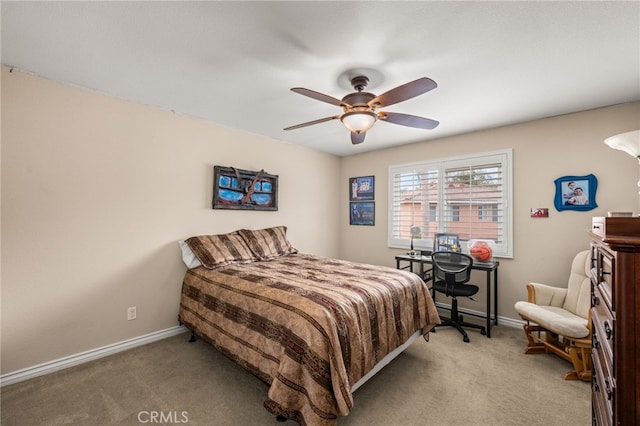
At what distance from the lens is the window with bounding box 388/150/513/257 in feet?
11.2

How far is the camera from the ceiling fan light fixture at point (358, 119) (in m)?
2.15

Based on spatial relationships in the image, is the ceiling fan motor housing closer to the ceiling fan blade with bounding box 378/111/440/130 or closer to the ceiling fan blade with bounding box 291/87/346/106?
the ceiling fan blade with bounding box 291/87/346/106

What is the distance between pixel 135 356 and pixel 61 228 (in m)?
1.32

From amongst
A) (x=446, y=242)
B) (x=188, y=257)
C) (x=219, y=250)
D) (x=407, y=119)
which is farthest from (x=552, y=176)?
(x=188, y=257)

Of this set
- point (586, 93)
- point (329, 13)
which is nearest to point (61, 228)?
point (329, 13)

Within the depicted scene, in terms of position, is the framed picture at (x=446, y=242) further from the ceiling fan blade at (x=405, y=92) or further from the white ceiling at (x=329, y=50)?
the ceiling fan blade at (x=405, y=92)

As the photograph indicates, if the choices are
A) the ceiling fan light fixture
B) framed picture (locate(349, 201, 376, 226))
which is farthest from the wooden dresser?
framed picture (locate(349, 201, 376, 226))

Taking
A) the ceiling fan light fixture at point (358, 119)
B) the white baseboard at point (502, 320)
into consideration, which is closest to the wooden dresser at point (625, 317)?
the ceiling fan light fixture at point (358, 119)

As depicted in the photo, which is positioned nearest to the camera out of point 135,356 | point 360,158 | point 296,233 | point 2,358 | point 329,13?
point 329,13

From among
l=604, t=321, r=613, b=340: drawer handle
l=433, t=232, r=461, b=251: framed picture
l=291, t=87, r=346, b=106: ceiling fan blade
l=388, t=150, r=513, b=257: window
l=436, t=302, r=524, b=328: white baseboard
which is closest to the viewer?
l=604, t=321, r=613, b=340: drawer handle

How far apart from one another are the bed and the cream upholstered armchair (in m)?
0.94

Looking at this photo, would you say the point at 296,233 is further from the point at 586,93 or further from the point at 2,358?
the point at 586,93

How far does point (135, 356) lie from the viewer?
256cm

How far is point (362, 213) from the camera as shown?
4844mm
